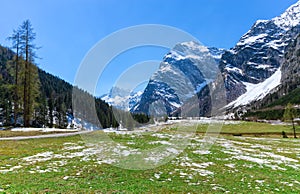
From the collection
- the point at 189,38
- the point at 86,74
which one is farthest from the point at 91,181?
the point at 189,38

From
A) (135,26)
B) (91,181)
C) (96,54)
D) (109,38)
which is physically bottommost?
(91,181)

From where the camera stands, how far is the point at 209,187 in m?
16.5

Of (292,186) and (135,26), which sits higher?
(135,26)

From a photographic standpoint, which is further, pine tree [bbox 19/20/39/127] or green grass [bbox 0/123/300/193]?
pine tree [bbox 19/20/39/127]

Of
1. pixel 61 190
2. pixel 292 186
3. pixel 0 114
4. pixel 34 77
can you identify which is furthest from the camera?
pixel 0 114

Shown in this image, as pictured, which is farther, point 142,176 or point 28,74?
point 28,74

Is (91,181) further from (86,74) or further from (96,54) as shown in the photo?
(96,54)

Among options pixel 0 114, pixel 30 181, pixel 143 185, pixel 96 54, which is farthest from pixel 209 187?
pixel 0 114

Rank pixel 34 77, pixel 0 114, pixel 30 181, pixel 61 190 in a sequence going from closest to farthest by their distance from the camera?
pixel 61 190
pixel 30 181
pixel 34 77
pixel 0 114

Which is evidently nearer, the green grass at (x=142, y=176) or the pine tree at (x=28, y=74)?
the green grass at (x=142, y=176)

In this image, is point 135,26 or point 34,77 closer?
point 135,26

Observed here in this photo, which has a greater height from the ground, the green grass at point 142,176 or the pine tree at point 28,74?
the pine tree at point 28,74

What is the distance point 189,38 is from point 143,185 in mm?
18339

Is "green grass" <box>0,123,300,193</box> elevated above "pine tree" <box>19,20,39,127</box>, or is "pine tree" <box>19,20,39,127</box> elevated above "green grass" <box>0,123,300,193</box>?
"pine tree" <box>19,20,39,127</box>
